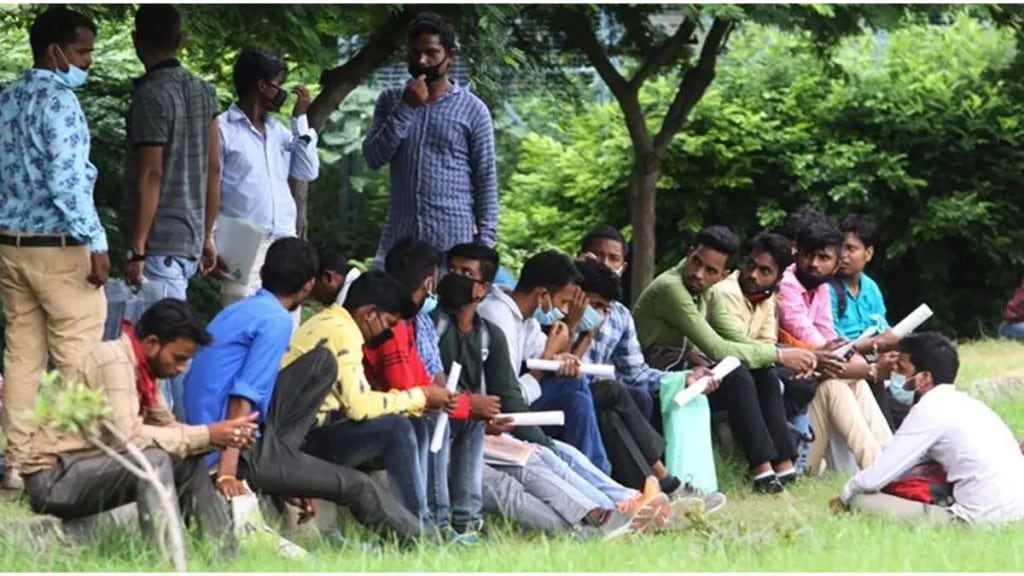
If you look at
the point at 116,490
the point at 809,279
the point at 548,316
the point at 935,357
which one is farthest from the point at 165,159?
the point at 809,279

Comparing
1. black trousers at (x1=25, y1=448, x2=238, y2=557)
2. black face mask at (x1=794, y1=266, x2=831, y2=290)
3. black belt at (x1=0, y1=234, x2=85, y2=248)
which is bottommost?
black trousers at (x1=25, y1=448, x2=238, y2=557)

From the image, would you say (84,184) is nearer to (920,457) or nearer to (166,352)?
(166,352)

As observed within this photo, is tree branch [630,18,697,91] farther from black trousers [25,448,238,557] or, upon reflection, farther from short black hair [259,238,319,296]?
black trousers [25,448,238,557]

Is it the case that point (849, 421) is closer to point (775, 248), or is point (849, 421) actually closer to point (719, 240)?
point (775, 248)

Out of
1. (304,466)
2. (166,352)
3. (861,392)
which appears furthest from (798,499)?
(166,352)

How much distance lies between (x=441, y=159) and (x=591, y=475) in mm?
1769

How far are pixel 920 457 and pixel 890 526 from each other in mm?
510

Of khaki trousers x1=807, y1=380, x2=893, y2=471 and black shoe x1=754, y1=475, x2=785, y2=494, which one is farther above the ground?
khaki trousers x1=807, y1=380, x2=893, y2=471

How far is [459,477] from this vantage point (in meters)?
9.35

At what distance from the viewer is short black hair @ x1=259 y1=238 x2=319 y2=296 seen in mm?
8812

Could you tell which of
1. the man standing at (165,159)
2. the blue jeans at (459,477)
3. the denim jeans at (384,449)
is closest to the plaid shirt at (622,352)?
the blue jeans at (459,477)

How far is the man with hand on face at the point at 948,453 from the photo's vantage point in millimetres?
9852

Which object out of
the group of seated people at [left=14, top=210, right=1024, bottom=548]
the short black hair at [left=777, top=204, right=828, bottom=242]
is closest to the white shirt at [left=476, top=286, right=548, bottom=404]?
the group of seated people at [left=14, top=210, right=1024, bottom=548]

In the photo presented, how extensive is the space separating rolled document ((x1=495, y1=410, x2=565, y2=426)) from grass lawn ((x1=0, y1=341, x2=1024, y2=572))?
1.67 feet
